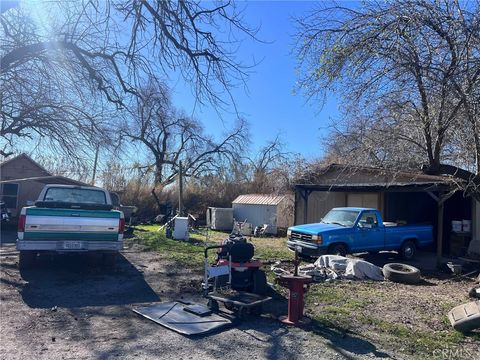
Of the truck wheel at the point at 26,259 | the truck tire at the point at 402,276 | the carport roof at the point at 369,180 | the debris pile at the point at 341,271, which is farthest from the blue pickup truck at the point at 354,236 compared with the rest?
the truck wheel at the point at 26,259

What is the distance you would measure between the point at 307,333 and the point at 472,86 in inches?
180

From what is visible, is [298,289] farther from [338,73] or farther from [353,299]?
[338,73]

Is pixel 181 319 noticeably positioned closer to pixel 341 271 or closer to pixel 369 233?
pixel 341 271

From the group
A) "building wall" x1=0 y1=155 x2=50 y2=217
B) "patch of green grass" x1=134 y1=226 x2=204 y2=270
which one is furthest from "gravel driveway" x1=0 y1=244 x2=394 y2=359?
"building wall" x1=0 y1=155 x2=50 y2=217

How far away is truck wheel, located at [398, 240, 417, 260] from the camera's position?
1445cm

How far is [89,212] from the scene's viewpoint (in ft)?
30.5

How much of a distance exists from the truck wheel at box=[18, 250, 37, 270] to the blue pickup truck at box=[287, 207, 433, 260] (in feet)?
24.1

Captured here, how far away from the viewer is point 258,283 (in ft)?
24.6

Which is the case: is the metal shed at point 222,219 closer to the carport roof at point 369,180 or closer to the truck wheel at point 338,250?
the carport roof at point 369,180

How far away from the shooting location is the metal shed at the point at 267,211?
23938 millimetres

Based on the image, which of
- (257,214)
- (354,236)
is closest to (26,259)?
(354,236)

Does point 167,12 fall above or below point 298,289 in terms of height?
above

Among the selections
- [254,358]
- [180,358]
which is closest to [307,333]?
[254,358]

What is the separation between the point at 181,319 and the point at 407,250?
10715mm
